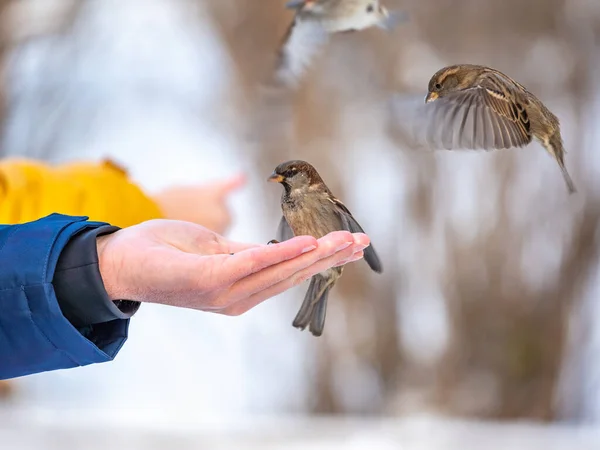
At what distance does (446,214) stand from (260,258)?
0.86 m

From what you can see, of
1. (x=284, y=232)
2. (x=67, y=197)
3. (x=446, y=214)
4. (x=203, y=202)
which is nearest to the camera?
(x=284, y=232)

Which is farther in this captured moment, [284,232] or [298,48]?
[298,48]

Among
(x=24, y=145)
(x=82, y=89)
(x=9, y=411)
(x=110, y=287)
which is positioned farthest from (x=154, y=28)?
(x=110, y=287)

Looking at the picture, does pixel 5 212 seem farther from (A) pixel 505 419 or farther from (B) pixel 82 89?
(A) pixel 505 419

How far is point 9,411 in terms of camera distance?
181 cm

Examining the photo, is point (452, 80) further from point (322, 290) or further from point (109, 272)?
point (109, 272)

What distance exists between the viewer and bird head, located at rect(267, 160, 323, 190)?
611mm

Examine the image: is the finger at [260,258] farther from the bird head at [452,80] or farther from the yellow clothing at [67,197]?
the yellow clothing at [67,197]

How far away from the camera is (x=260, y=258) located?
0.55 m

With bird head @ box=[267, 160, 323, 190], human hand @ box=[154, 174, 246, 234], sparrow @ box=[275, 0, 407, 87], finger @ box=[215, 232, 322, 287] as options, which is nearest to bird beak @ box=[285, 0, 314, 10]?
sparrow @ box=[275, 0, 407, 87]

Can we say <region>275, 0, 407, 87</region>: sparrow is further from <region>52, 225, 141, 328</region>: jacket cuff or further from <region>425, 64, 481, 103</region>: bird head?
<region>52, 225, 141, 328</region>: jacket cuff

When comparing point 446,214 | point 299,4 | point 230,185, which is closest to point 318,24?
point 299,4

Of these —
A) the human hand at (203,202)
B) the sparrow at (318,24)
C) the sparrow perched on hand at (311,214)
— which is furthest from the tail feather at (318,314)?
the human hand at (203,202)

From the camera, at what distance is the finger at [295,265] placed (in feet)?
1.71
